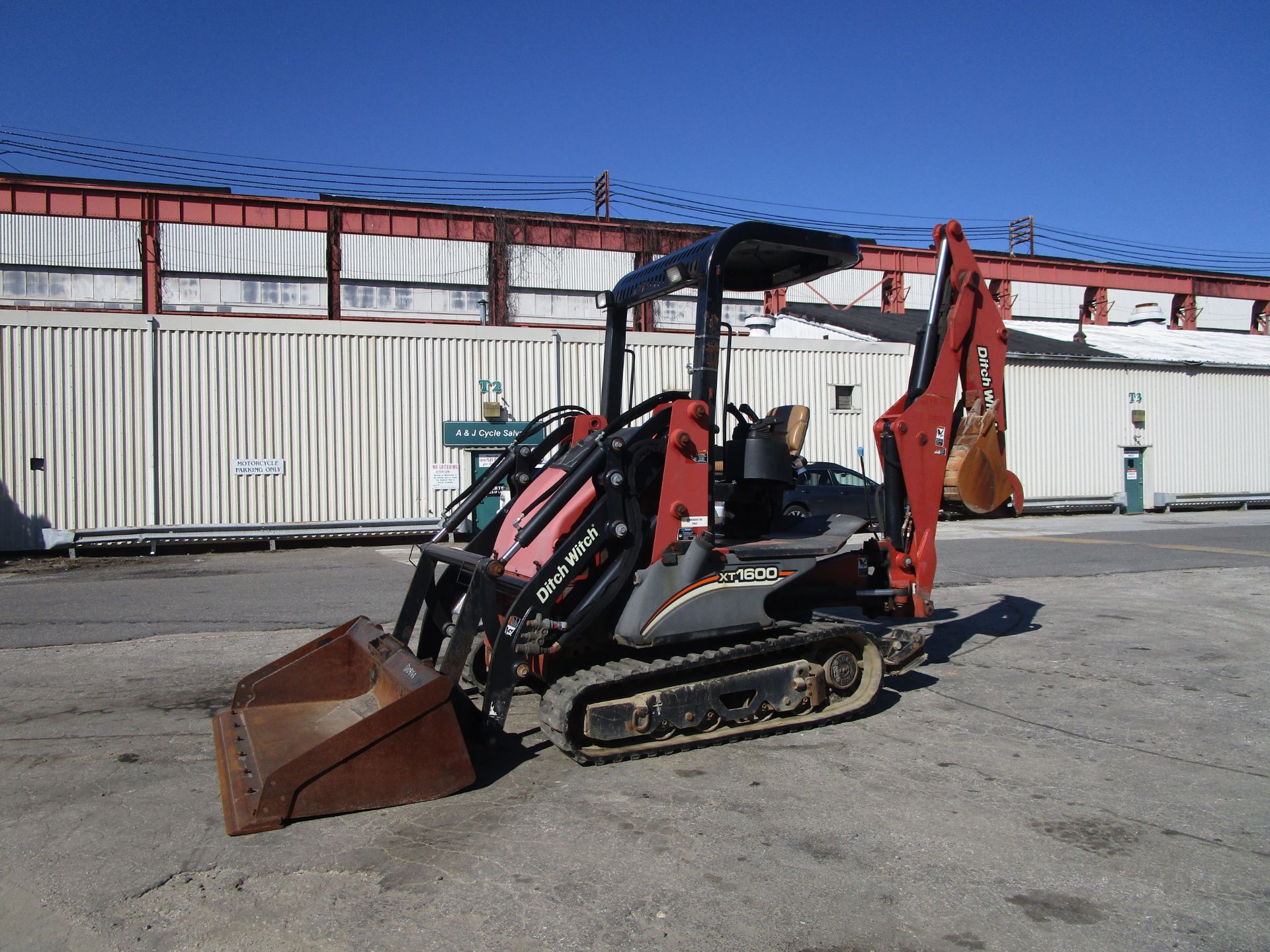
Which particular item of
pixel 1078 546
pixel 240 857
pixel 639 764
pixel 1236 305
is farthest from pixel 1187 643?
pixel 1236 305

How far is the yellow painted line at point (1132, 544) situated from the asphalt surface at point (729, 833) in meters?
8.65

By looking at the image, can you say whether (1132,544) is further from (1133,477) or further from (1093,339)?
(1093,339)

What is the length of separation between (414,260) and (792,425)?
107 feet

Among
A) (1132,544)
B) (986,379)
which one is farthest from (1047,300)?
(986,379)

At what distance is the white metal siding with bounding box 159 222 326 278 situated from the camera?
34375 mm

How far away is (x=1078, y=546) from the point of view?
55.3ft

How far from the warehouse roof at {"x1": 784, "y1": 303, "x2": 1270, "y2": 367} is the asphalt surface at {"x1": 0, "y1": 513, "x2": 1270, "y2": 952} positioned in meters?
20.7

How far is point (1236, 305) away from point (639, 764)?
55088 mm

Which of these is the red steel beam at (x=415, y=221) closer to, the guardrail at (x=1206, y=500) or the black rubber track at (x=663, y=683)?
the guardrail at (x=1206, y=500)

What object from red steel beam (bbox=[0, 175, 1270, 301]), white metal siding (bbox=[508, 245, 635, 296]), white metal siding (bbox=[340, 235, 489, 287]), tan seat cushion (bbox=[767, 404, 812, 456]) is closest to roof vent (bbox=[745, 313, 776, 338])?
white metal siding (bbox=[508, 245, 635, 296])

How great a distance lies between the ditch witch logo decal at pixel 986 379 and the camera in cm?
757

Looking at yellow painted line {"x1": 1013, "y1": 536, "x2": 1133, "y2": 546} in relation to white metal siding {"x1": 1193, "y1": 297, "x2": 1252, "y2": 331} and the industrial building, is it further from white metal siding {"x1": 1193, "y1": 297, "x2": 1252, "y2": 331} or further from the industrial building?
white metal siding {"x1": 1193, "y1": 297, "x2": 1252, "y2": 331}

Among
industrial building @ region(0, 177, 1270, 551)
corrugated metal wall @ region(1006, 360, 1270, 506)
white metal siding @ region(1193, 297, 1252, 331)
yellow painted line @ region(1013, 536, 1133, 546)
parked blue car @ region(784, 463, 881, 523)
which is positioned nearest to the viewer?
yellow painted line @ region(1013, 536, 1133, 546)

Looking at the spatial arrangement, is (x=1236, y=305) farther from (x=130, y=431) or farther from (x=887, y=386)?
(x=130, y=431)
